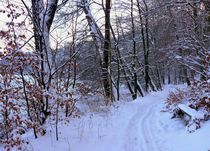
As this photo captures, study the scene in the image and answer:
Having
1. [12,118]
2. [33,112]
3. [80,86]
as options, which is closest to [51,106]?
[33,112]

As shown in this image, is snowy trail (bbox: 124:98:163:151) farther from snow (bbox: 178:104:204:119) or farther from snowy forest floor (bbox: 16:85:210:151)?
snow (bbox: 178:104:204:119)

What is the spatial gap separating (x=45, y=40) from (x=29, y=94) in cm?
169

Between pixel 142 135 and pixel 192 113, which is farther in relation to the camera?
pixel 142 135

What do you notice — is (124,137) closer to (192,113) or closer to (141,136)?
(141,136)

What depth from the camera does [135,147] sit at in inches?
257

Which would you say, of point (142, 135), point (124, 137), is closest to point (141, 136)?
point (142, 135)

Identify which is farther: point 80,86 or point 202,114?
point 80,86

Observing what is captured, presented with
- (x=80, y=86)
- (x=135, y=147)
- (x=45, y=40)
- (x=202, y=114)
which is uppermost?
(x=45, y=40)

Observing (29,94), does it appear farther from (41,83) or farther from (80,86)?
(80,86)

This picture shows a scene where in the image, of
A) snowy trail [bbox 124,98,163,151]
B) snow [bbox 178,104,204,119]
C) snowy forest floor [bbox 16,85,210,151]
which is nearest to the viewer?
snowy forest floor [bbox 16,85,210,151]

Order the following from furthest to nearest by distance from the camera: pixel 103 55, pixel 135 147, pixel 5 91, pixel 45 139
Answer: pixel 103 55
pixel 45 139
pixel 135 147
pixel 5 91

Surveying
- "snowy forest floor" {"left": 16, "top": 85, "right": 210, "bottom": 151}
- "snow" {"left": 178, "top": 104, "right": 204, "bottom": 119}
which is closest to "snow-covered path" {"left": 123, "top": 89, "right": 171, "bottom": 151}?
"snowy forest floor" {"left": 16, "top": 85, "right": 210, "bottom": 151}

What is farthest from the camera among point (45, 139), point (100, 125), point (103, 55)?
point (103, 55)

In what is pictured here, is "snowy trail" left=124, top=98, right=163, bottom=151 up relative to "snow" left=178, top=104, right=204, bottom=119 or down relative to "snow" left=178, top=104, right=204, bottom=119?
down
